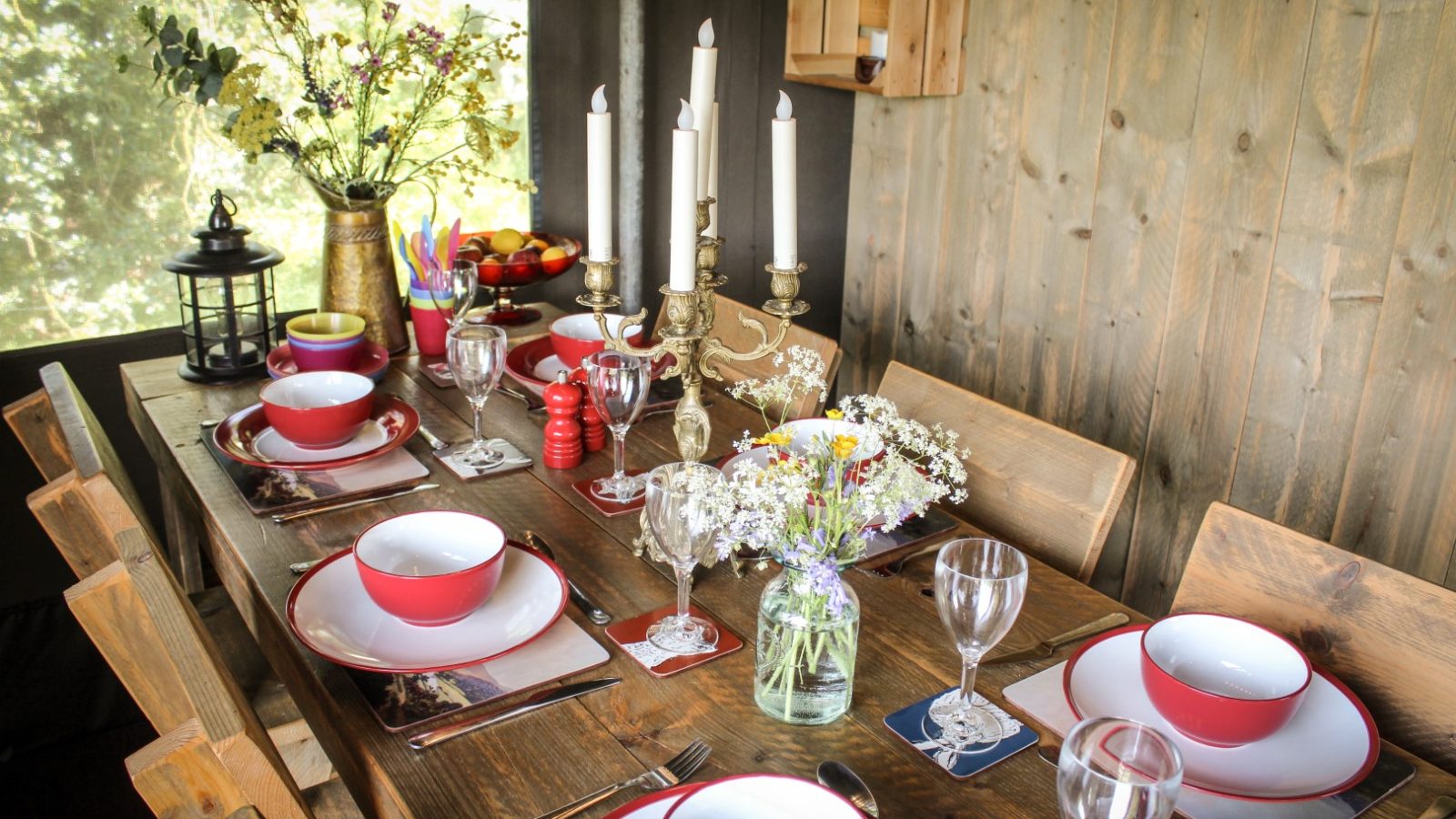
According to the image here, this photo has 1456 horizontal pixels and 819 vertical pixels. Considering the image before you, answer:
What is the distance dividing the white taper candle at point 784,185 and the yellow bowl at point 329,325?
953 millimetres

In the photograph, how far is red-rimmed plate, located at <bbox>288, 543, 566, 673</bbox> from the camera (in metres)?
1.12

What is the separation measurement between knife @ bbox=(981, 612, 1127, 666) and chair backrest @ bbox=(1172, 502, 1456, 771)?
0.41ft

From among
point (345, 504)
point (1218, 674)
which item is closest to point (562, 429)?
point (345, 504)

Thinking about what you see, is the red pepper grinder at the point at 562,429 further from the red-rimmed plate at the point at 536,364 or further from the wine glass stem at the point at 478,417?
the red-rimmed plate at the point at 536,364

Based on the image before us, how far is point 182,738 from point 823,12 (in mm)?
1972

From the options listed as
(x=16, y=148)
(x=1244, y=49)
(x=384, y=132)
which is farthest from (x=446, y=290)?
(x=1244, y=49)

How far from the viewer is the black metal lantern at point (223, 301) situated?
1.91 m

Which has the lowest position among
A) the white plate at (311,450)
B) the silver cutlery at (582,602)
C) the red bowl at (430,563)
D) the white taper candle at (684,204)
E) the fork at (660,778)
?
the fork at (660,778)

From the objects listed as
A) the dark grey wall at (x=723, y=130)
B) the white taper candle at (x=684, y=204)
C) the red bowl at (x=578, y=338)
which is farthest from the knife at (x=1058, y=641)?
Result: the dark grey wall at (x=723, y=130)

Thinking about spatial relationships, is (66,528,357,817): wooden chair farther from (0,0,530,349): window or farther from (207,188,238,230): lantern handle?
(0,0,530,349): window

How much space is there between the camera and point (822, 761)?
39.8 inches

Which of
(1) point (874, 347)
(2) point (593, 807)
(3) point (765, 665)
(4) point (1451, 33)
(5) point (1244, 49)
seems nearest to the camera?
(2) point (593, 807)

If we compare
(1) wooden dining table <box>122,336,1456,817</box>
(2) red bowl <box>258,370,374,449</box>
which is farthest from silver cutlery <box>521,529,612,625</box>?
(2) red bowl <box>258,370,374,449</box>

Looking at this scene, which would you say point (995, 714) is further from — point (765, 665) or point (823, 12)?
point (823, 12)
